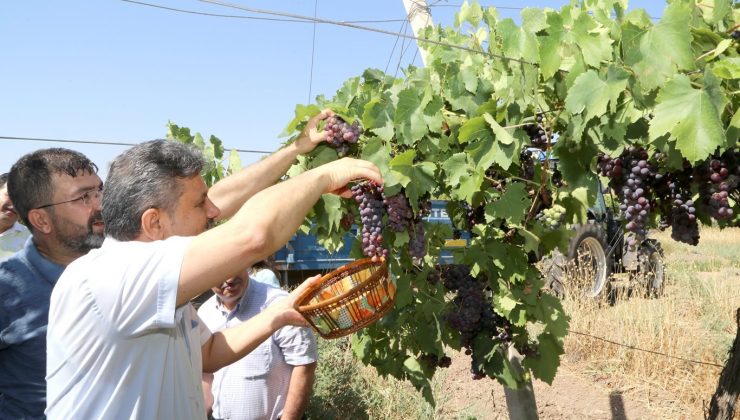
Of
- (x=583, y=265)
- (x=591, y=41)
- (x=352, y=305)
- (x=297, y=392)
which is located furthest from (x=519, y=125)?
(x=583, y=265)

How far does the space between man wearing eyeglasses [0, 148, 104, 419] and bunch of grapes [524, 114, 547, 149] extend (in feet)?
5.04

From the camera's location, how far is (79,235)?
2.51 meters

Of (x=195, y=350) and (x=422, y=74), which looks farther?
(x=422, y=74)

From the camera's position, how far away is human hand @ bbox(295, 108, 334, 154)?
2596 mm

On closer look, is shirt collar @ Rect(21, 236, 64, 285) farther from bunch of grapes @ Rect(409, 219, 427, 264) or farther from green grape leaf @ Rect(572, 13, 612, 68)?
green grape leaf @ Rect(572, 13, 612, 68)

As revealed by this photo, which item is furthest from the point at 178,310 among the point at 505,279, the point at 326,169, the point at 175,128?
the point at 175,128

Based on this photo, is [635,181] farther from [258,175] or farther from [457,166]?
[258,175]

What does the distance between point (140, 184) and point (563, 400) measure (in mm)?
4988

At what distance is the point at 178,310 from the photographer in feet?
5.49

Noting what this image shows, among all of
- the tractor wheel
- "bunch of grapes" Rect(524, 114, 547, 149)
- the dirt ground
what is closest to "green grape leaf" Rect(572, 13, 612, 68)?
"bunch of grapes" Rect(524, 114, 547, 149)

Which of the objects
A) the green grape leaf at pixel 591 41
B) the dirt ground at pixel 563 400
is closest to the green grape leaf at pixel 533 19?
the green grape leaf at pixel 591 41

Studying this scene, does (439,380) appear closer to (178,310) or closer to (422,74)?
(422,74)

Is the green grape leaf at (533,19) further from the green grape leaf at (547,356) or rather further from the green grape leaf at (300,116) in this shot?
the green grape leaf at (547,356)

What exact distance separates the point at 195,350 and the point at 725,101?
1.53 meters
